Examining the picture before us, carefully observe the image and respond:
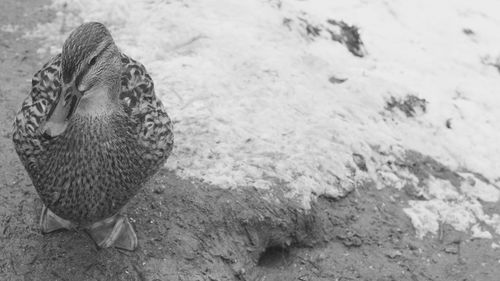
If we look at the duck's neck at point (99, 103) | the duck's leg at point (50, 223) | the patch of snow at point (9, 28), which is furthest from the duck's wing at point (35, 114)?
the patch of snow at point (9, 28)

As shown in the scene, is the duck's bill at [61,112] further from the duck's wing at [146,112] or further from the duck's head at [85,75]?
the duck's wing at [146,112]

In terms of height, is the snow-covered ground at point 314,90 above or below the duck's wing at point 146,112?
below

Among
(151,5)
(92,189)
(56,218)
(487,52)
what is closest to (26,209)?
(56,218)

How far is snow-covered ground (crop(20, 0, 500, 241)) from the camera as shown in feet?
17.4

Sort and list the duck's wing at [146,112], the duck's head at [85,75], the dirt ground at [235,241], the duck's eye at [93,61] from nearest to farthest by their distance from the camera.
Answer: the duck's head at [85,75], the duck's eye at [93,61], the duck's wing at [146,112], the dirt ground at [235,241]

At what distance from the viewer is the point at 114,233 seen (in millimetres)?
4473

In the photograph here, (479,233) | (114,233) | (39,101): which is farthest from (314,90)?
(39,101)

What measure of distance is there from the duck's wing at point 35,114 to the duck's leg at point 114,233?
0.67 metres

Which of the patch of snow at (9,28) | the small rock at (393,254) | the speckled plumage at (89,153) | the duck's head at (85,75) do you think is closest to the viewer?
the duck's head at (85,75)

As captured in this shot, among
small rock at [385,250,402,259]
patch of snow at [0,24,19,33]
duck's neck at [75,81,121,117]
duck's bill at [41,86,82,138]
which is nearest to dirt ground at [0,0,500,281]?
small rock at [385,250,402,259]

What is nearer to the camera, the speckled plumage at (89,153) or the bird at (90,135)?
the bird at (90,135)

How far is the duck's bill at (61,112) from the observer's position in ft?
11.5

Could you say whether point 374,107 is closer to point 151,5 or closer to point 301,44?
point 301,44

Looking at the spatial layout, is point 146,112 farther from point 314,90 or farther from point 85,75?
point 314,90
